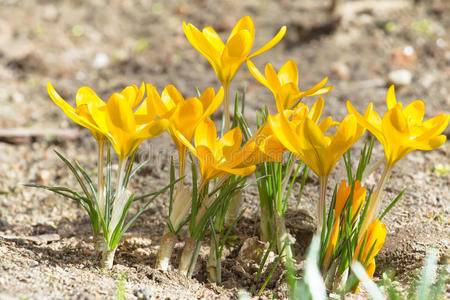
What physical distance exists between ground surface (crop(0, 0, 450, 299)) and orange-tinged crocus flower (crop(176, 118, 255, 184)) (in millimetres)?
392

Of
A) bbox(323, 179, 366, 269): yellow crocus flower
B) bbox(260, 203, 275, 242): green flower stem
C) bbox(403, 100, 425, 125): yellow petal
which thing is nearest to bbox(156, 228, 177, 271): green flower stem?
bbox(260, 203, 275, 242): green flower stem

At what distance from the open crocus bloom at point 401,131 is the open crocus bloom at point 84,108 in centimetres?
68

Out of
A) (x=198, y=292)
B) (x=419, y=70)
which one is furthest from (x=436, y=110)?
(x=198, y=292)

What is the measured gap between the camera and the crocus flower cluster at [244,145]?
140 cm

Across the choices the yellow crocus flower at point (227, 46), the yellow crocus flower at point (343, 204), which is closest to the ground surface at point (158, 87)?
the yellow crocus flower at point (343, 204)

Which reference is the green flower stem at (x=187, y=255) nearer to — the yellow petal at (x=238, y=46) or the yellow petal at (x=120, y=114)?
the yellow petal at (x=120, y=114)

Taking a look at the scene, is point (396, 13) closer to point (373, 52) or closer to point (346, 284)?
point (373, 52)

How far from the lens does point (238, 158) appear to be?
1.50m

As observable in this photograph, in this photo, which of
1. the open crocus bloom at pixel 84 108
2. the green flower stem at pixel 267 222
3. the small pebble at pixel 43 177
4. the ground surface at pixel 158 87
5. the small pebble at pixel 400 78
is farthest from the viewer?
the small pebble at pixel 400 78

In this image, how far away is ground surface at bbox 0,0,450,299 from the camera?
1.70 meters

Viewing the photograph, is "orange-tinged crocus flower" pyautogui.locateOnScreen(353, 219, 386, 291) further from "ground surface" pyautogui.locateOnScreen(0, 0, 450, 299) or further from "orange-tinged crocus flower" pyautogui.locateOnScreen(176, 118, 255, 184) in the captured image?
"orange-tinged crocus flower" pyautogui.locateOnScreen(176, 118, 255, 184)

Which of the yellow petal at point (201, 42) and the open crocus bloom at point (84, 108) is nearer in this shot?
the open crocus bloom at point (84, 108)

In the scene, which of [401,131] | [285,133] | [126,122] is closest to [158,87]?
[126,122]

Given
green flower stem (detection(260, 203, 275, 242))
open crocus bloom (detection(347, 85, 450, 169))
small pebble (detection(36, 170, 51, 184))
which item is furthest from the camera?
small pebble (detection(36, 170, 51, 184))
